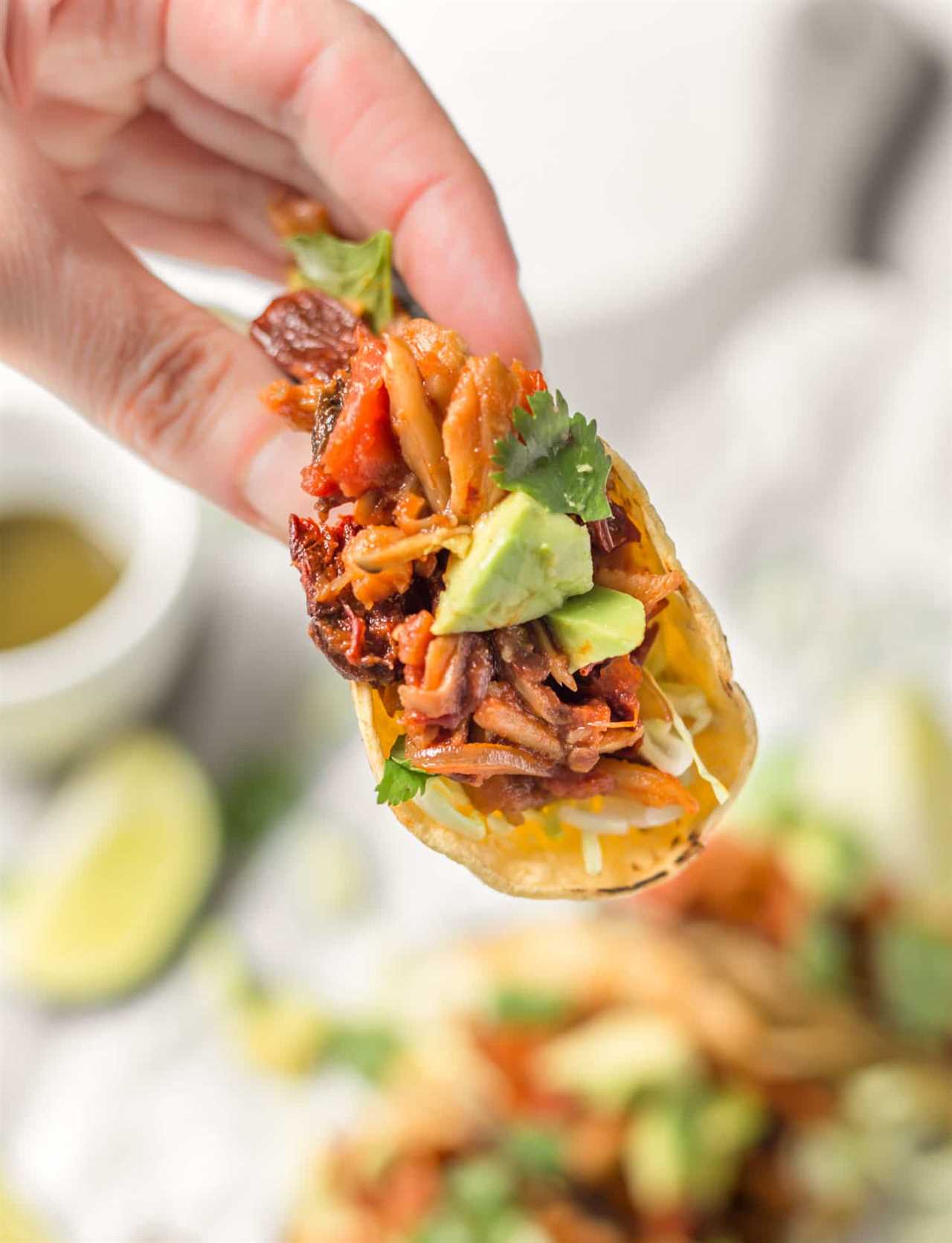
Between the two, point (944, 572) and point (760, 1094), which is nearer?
point (760, 1094)

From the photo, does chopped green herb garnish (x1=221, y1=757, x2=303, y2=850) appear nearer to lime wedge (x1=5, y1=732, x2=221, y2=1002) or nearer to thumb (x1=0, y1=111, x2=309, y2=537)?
lime wedge (x1=5, y1=732, x2=221, y2=1002)

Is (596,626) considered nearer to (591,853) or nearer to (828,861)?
(591,853)

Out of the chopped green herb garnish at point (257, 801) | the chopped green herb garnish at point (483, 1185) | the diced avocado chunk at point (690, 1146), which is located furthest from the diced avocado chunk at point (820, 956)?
the chopped green herb garnish at point (257, 801)

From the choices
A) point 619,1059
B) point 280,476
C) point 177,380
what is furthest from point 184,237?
point 619,1059

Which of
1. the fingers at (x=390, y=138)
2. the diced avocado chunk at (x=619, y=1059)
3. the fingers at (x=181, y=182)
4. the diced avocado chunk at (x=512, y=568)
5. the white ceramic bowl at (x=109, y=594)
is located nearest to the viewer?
the diced avocado chunk at (x=512, y=568)

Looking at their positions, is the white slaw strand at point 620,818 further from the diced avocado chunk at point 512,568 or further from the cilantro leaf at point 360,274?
the cilantro leaf at point 360,274

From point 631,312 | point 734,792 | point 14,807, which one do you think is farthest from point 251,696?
point 734,792

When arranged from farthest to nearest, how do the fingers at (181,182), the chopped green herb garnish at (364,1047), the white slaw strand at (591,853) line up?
the chopped green herb garnish at (364,1047), the fingers at (181,182), the white slaw strand at (591,853)

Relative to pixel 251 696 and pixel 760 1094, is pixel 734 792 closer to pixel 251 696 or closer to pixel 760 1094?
pixel 760 1094
